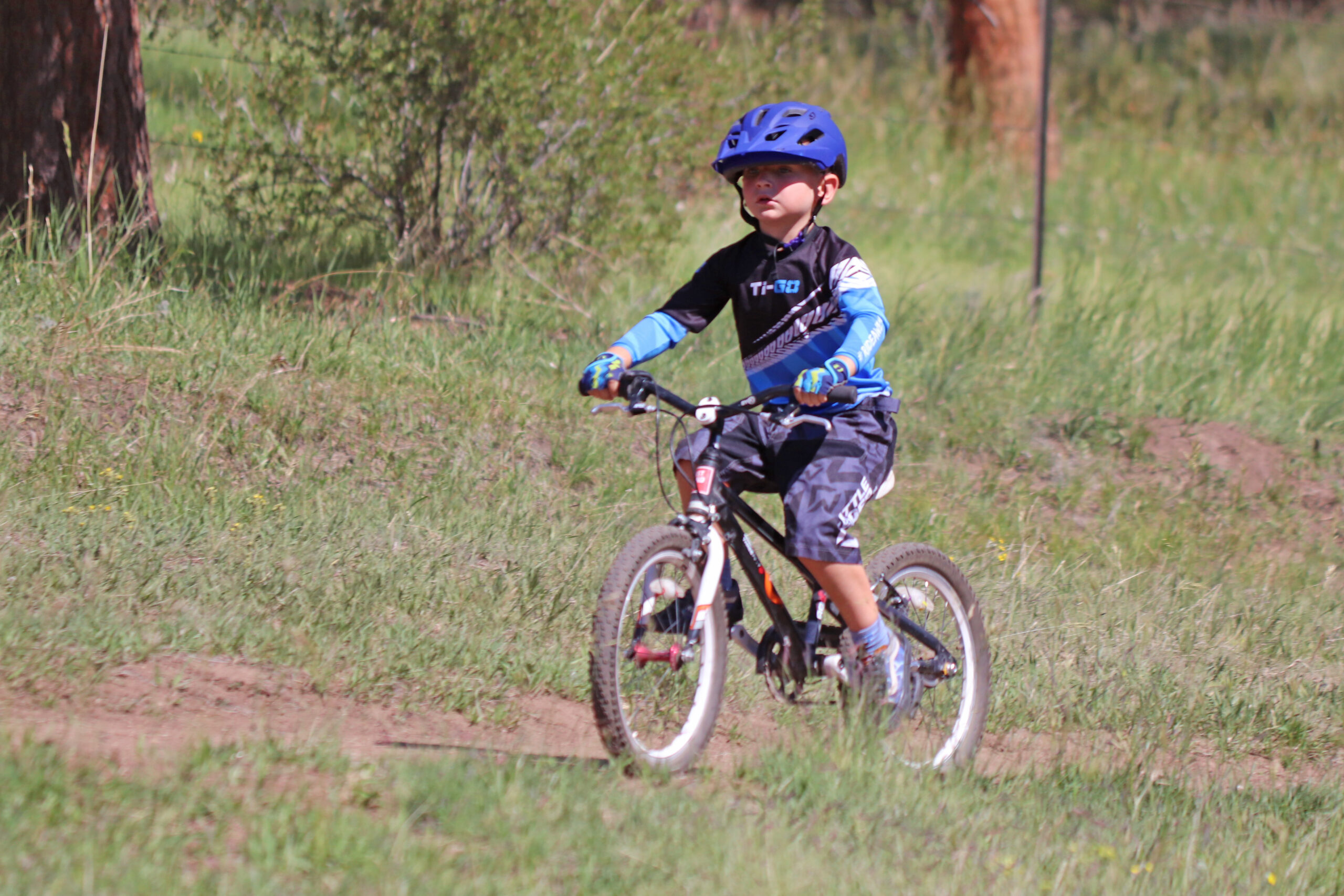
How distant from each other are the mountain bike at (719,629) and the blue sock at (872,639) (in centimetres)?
4

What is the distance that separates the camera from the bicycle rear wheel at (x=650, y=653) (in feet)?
12.6

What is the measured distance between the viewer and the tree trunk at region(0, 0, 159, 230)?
7234mm

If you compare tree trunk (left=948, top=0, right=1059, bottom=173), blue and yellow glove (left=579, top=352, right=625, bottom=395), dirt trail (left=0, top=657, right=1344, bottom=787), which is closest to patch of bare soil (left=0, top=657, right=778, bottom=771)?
dirt trail (left=0, top=657, right=1344, bottom=787)

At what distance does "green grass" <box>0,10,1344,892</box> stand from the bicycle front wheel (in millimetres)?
245

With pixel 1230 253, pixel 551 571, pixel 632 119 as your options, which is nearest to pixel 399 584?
pixel 551 571

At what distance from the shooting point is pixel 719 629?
4152 mm

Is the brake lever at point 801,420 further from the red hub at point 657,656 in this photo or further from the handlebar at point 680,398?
the red hub at point 657,656

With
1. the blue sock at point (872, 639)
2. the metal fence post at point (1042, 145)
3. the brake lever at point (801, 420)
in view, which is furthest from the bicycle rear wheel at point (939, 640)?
the metal fence post at point (1042, 145)

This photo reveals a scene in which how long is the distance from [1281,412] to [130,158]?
22.4ft

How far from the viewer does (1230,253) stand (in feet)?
43.2

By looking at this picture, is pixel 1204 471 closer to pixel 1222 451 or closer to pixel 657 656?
pixel 1222 451

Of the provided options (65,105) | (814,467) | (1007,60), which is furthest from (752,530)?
(1007,60)

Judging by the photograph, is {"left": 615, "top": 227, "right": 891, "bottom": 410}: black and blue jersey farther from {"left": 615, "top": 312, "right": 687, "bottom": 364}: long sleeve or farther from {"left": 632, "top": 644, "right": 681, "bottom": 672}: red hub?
{"left": 632, "top": 644, "right": 681, "bottom": 672}: red hub

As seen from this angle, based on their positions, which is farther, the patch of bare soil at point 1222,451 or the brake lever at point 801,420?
the patch of bare soil at point 1222,451
